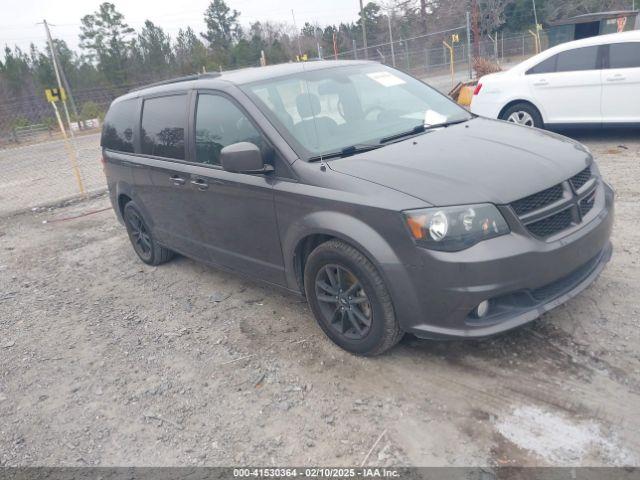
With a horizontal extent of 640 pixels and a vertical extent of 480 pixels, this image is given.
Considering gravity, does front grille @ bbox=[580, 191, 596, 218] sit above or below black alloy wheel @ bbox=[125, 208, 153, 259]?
above

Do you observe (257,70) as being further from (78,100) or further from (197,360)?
(78,100)

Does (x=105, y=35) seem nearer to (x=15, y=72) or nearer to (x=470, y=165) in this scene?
(x=15, y=72)

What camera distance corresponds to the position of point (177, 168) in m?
4.43

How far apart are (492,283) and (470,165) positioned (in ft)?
2.44

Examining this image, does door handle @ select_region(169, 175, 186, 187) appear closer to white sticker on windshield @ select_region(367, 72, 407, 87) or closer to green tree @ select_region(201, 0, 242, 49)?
white sticker on windshield @ select_region(367, 72, 407, 87)

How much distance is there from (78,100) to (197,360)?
29769mm

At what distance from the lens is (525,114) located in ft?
27.4

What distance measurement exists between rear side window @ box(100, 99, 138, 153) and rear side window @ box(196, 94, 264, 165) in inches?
50.1

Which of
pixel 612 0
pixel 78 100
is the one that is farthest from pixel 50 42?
pixel 612 0

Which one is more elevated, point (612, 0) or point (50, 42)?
point (50, 42)

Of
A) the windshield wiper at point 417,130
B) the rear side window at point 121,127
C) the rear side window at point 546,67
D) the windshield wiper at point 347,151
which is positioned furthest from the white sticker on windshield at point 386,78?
the rear side window at point 546,67

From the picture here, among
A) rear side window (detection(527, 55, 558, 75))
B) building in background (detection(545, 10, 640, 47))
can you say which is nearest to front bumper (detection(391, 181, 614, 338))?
rear side window (detection(527, 55, 558, 75))

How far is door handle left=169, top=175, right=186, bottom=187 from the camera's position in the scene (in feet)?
14.4

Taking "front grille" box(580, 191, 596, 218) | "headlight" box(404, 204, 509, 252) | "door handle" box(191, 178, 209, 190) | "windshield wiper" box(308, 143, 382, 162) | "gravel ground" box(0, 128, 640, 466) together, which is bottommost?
"gravel ground" box(0, 128, 640, 466)
